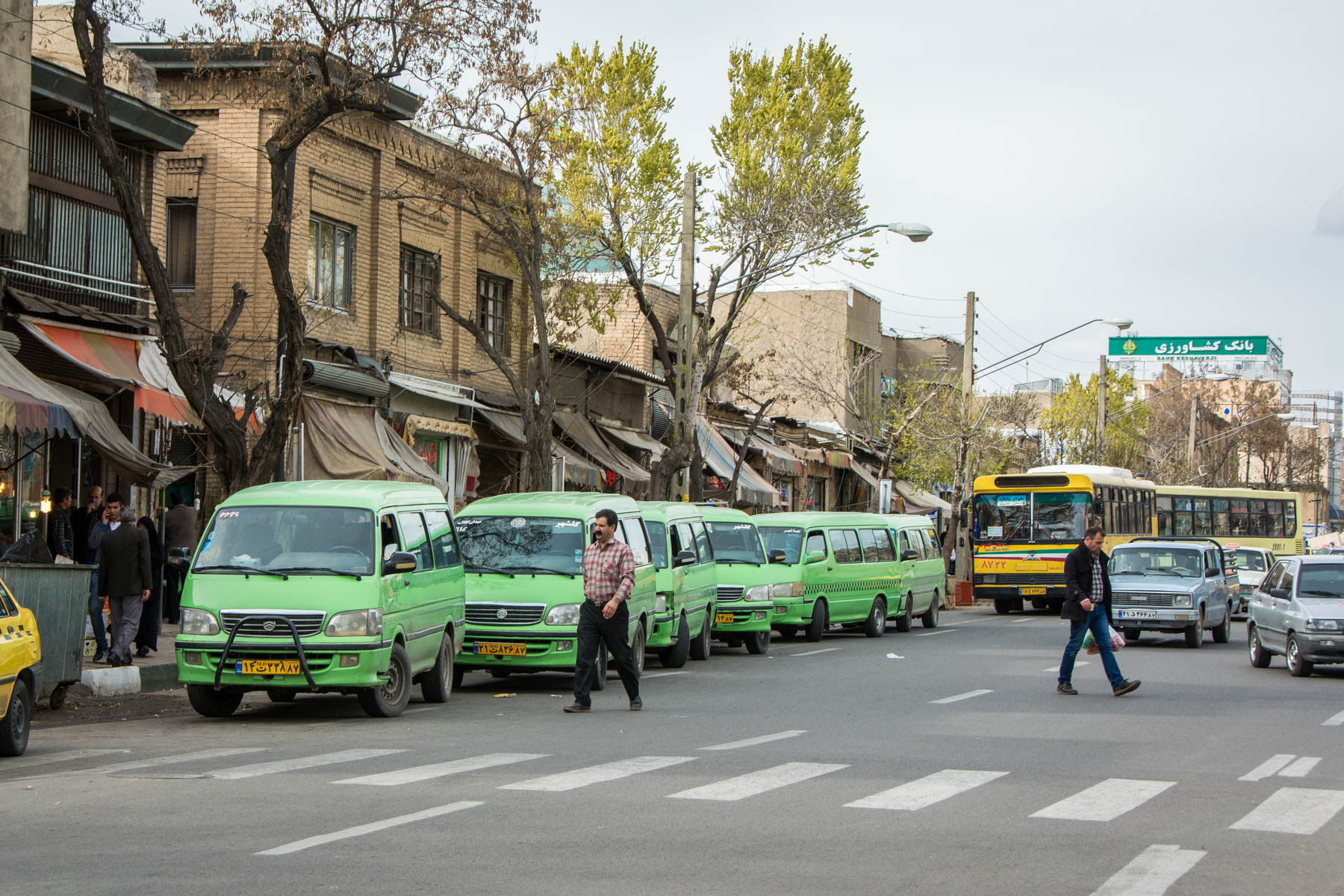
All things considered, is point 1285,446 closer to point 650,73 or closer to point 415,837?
point 650,73

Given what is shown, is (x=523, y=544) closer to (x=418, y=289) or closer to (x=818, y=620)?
(x=818, y=620)

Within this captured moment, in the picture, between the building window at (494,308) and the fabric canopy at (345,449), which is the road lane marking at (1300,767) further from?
the building window at (494,308)

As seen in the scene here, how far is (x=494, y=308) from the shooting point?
32906 mm

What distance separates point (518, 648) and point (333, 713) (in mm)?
2437

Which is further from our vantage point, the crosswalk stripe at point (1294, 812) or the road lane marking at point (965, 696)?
the road lane marking at point (965, 696)

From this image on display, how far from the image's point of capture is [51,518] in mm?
19953

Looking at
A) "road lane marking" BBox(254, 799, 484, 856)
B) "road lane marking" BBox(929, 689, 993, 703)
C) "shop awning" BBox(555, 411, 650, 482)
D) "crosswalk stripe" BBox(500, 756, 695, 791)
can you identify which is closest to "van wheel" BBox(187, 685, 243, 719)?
"crosswalk stripe" BBox(500, 756, 695, 791)

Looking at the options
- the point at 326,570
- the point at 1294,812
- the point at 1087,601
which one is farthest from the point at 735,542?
the point at 1294,812

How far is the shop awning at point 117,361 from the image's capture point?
19609 mm

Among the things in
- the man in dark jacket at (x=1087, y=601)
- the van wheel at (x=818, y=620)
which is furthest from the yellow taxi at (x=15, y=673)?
the van wheel at (x=818, y=620)

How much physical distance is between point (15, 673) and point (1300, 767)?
936 centimetres

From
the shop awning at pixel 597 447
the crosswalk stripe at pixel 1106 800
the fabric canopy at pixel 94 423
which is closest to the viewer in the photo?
the crosswalk stripe at pixel 1106 800

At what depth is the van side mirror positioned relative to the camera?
13672mm

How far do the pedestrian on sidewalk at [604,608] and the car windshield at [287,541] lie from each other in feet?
6.96
